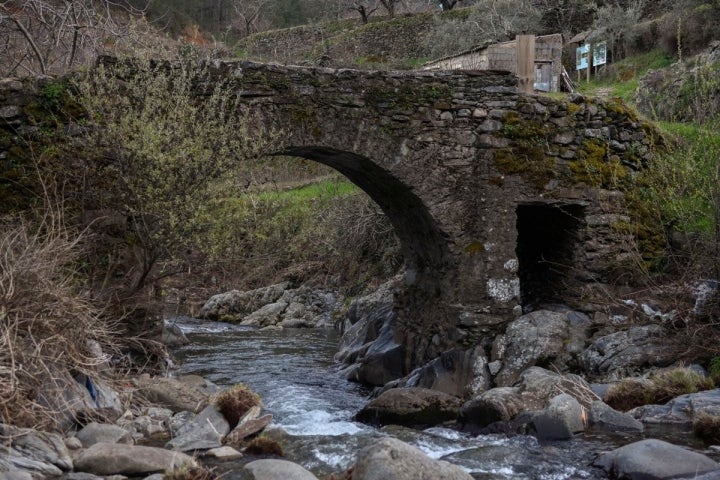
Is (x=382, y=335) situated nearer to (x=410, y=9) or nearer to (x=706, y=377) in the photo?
(x=706, y=377)

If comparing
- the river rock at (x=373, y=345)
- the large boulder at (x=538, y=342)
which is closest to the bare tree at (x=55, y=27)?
the river rock at (x=373, y=345)

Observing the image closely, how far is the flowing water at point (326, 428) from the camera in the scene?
6008mm

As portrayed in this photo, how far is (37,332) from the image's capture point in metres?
5.74

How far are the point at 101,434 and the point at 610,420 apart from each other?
4314 mm

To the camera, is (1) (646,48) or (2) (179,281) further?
(1) (646,48)

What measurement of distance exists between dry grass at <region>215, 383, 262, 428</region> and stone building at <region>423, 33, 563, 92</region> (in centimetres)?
595

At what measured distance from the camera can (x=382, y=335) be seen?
1180 cm

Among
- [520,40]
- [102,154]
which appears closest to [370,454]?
Answer: [102,154]

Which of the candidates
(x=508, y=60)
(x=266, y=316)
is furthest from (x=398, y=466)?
(x=266, y=316)

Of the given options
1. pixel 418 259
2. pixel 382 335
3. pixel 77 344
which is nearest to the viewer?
pixel 77 344

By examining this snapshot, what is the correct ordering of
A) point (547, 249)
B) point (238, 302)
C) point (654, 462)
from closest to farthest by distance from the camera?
point (654, 462) < point (547, 249) < point (238, 302)

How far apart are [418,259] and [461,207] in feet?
4.97

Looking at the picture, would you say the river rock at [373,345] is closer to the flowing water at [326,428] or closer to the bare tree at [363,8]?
the flowing water at [326,428]

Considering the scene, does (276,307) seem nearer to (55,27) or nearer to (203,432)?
(55,27)
